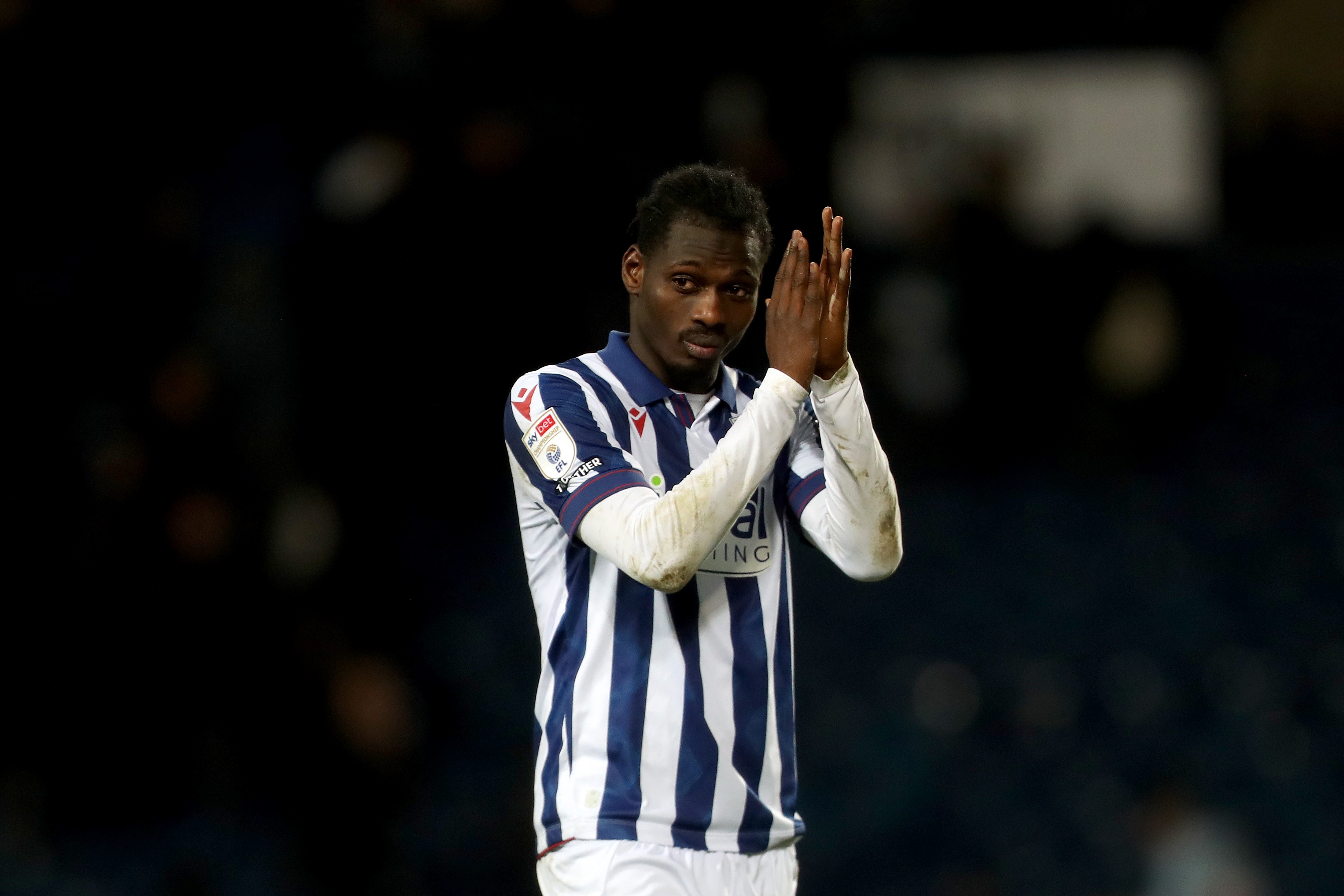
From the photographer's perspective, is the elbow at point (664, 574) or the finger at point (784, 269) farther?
the finger at point (784, 269)

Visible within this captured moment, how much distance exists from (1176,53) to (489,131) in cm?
421

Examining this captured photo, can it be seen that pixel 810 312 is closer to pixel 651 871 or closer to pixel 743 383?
pixel 743 383

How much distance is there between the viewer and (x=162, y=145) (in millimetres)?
6688

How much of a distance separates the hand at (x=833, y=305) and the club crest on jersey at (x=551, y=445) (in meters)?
0.48

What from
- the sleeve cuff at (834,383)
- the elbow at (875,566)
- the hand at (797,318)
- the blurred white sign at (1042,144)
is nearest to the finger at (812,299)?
the hand at (797,318)

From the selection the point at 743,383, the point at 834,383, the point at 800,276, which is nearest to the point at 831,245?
the point at 800,276

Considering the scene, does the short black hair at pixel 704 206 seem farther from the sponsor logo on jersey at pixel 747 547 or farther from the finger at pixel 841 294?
the sponsor logo on jersey at pixel 747 547

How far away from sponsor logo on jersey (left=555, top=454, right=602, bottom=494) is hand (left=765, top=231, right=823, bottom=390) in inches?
14.2

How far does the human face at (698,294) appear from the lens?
2756 millimetres

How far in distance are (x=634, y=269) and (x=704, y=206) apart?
227 millimetres

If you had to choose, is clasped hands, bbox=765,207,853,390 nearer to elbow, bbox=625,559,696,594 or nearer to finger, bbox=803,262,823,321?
finger, bbox=803,262,823,321

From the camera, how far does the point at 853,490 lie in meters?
2.71

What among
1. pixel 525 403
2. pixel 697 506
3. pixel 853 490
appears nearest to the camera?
pixel 697 506

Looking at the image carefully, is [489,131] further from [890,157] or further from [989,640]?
[989,640]
